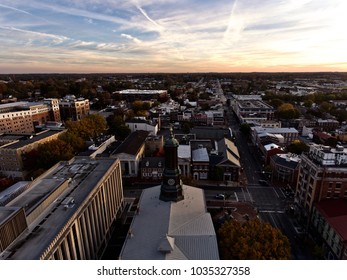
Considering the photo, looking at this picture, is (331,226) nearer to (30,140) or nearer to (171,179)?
(171,179)

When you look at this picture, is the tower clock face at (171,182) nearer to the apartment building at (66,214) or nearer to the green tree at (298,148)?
the apartment building at (66,214)

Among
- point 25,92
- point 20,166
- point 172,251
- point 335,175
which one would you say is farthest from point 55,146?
point 25,92

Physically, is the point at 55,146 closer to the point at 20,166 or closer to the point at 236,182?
the point at 20,166

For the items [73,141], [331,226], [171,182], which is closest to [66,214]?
[171,182]

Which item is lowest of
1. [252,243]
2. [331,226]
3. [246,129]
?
[246,129]

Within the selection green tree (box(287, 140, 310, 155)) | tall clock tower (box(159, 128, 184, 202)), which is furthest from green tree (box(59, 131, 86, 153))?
green tree (box(287, 140, 310, 155))

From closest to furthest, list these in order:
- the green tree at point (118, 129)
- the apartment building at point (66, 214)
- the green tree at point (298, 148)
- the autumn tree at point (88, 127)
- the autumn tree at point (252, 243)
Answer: the apartment building at point (66, 214) → the autumn tree at point (252, 243) → the green tree at point (298, 148) → the autumn tree at point (88, 127) → the green tree at point (118, 129)

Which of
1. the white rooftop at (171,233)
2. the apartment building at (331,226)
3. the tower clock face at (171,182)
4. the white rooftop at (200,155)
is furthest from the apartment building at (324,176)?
the tower clock face at (171,182)
